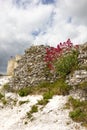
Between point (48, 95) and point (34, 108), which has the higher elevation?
point (48, 95)

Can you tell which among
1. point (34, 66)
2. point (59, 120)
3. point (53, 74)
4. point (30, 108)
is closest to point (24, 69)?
point (34, 66)

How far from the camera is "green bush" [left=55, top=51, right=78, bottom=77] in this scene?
31953mm

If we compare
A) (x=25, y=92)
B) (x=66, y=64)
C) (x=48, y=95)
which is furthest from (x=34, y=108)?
(x=66, y=64)

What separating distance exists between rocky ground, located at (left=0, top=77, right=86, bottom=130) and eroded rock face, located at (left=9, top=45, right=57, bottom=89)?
8.16ft

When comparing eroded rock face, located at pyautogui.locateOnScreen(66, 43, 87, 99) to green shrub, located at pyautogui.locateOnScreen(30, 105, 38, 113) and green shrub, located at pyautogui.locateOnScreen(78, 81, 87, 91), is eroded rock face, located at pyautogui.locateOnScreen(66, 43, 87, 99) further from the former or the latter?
green shrub, located at pyautogui.locateOnScreen(30, 105, 38, 113)

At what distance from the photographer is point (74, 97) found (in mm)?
28797

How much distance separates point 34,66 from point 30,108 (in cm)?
614

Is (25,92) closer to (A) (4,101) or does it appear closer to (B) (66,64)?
(A) (4,101)

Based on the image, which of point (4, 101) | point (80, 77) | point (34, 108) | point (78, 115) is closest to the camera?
point (78, 115)

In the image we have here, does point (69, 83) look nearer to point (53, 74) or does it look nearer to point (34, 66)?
point (53, 74)

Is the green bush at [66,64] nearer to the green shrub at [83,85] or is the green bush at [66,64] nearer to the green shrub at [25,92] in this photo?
the green shrub at [83,85]

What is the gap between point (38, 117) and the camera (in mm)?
27734

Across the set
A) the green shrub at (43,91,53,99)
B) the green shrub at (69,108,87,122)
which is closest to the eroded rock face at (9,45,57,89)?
the green shrub at (43,91,53,99)

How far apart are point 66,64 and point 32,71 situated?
13.6 ft
